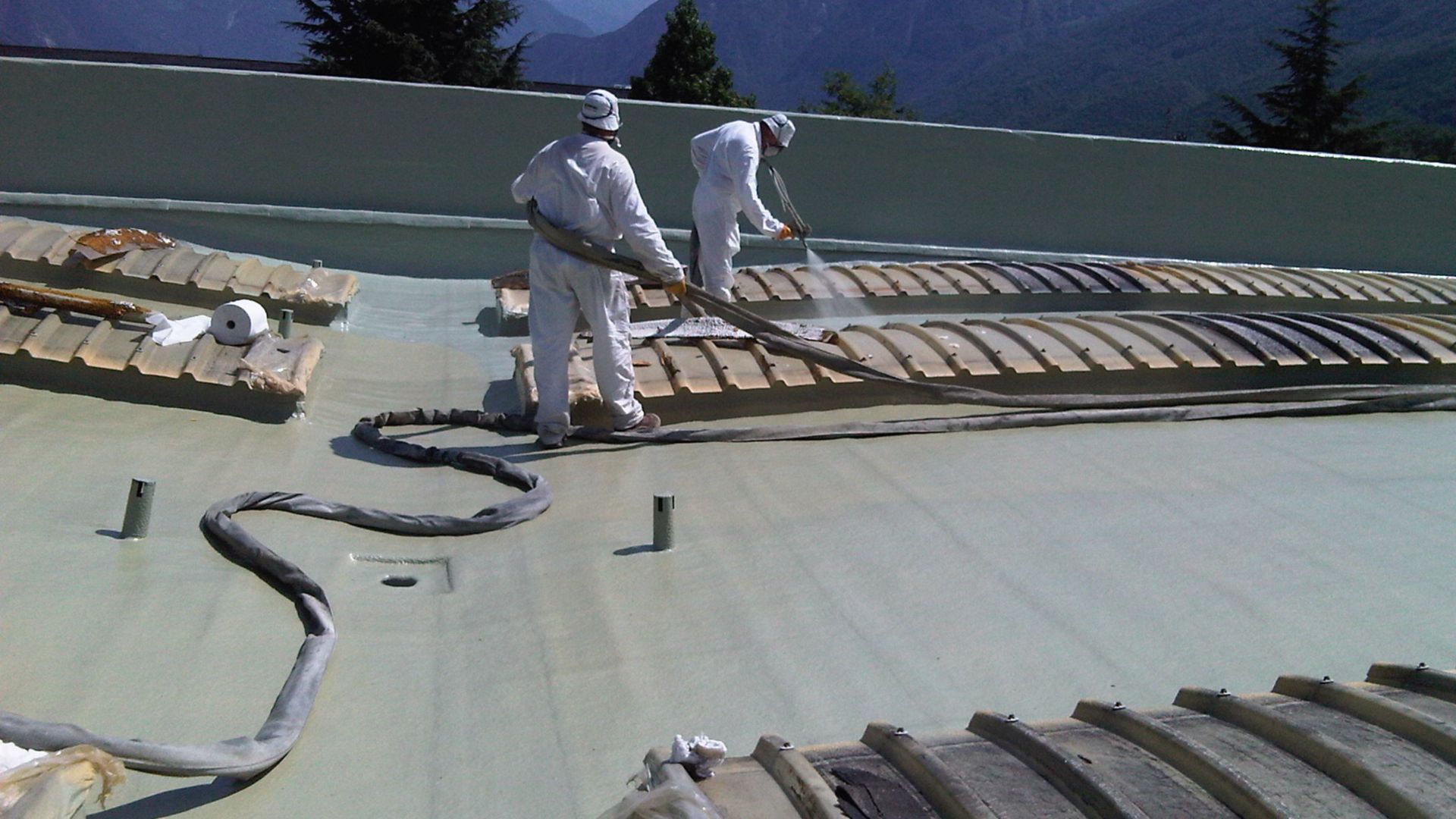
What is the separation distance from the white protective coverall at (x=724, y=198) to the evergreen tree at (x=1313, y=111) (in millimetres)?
28779

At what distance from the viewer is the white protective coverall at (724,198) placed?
728cm

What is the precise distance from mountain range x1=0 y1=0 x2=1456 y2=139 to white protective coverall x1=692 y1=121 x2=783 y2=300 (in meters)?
33.6

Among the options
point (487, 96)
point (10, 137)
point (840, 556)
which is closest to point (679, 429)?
point (840, 556)

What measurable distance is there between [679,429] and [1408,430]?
359cm

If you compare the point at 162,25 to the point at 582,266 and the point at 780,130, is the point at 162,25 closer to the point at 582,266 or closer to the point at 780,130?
the point at 780,130

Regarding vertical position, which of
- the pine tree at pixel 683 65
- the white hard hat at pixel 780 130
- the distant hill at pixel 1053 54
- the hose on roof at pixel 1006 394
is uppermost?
the distant hill at pixel 1053 54

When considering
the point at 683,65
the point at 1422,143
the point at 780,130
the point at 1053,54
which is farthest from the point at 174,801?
the point at 1053,54

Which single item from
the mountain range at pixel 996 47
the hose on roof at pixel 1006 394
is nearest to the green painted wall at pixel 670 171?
the hose on roof at pixel 1006 394

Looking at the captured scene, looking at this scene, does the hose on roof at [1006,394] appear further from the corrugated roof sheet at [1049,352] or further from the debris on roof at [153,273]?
the debris on roof at [153,273]

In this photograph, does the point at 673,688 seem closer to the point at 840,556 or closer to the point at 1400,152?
the point at 840,556

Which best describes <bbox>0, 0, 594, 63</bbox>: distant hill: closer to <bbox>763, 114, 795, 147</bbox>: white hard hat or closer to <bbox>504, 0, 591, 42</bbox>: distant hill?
<bbox>504, 0, 591, 42</bbox>: distant hill

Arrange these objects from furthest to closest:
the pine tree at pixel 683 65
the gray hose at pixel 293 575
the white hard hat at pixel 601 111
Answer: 1. the pine tree at pixel 683 65
2. the white hard hat at pixel 601 111
3. the gray hose at pixel 293 575

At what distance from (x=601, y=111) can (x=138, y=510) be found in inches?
99.1

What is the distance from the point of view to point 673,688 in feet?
11.3
